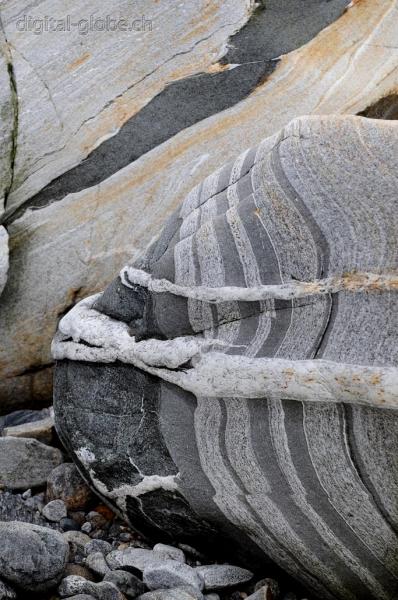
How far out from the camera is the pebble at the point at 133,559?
2811 mm

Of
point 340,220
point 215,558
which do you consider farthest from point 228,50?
point 215,558

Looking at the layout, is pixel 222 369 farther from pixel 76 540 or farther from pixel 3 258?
pixel 3 258

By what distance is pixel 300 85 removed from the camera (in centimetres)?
427

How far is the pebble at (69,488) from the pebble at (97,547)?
290 mm

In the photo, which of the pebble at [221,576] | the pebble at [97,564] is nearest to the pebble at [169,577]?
the pebble at [221,576]

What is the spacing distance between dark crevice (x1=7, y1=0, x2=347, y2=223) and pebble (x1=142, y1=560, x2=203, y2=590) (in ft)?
6.61

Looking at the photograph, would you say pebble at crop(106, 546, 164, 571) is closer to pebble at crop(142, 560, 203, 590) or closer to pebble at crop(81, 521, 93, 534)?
pebble at crop(142, 560, 203, 590)

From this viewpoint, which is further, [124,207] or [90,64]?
[90,64]

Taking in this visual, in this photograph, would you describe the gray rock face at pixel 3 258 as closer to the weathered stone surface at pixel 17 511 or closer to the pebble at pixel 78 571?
the weathered stone surface at pixel 17 511

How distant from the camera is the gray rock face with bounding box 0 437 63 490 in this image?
333 centimetres

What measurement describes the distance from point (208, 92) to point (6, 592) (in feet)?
8.78

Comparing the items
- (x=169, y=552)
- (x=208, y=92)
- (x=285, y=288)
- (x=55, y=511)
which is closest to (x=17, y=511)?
(x=55, y=511)

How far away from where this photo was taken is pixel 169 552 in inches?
116

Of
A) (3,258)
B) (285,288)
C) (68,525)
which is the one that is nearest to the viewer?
(285,288)
